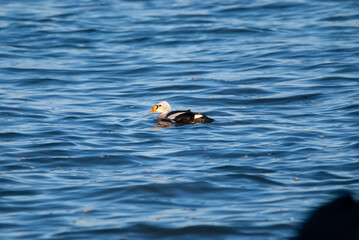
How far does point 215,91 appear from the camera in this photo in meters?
14.3

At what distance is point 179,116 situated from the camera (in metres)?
11.5

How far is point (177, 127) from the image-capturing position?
1166cm

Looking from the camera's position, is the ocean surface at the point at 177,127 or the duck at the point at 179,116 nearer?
the ocean surface at the point at 177,127

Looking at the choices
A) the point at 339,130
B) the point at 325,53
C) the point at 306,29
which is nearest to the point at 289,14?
the point at 306,29

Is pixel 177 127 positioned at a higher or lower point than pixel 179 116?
lower

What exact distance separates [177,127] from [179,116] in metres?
0.26

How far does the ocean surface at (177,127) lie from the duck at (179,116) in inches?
5.4

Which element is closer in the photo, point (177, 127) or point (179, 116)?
point (179, 116)

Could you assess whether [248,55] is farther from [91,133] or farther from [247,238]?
[247,238]

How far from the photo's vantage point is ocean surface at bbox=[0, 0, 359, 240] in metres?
7.19

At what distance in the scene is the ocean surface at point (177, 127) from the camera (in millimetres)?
7188

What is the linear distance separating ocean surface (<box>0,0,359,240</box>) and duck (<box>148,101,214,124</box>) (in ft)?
→ 0.45

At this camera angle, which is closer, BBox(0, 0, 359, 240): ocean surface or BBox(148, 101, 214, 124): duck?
BBox(0, 0, 359, 240): ocean surface

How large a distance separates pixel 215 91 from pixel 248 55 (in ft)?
14.2
